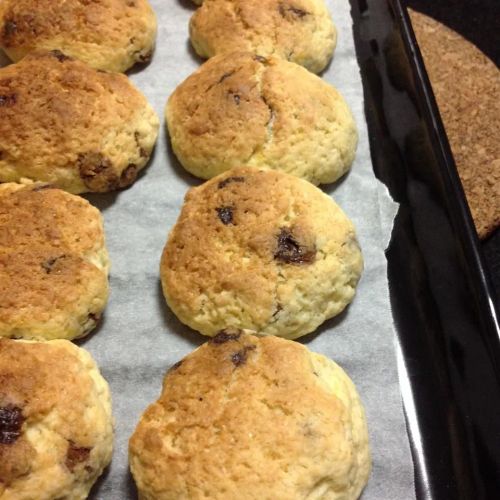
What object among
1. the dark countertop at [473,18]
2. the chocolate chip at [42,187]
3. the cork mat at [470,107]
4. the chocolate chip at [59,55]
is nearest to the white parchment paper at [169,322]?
the chocolate chip at [42,187]

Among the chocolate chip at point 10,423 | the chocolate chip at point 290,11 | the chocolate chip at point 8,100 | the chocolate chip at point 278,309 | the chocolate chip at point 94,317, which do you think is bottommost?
the chocolate chip at point 94,317

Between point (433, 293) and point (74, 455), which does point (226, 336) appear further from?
point (433, 293)

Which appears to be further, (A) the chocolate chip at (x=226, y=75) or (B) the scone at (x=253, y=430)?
(A) the chocolate chip at (x=226, y=75)

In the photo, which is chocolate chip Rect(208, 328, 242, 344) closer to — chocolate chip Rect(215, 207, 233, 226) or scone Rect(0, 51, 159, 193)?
chocolate chip Rect(215, 207, 233, 226)

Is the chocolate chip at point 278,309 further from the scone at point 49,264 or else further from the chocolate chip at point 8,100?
the chocolate chip at point 8,100

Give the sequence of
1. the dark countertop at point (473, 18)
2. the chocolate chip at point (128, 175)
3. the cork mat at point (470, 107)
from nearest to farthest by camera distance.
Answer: the chocolate chip at point (128, 175) → the cork mat at point (470, 107) → the dark countertop at point (473, 18)

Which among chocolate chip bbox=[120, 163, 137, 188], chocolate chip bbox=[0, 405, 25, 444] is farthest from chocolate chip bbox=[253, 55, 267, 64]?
chocolate chip bbox=[0, 405, 25, 444]
